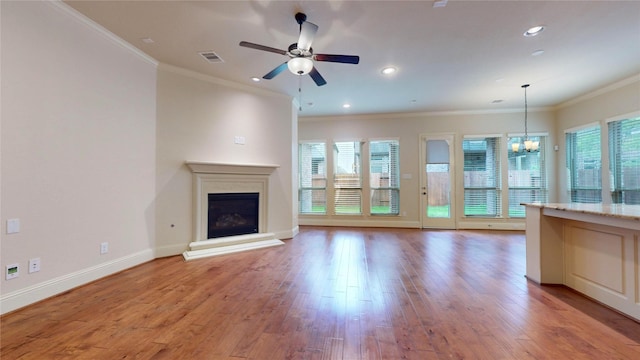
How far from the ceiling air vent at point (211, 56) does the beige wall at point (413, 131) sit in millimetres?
3417

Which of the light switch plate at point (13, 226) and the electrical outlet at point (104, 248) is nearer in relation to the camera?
the light switch plate at point (13, 226)

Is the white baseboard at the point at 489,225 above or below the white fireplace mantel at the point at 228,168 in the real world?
below

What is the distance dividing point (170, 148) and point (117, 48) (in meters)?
1.43

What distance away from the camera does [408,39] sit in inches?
125

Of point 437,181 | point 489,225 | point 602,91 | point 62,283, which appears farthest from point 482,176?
point 62,283

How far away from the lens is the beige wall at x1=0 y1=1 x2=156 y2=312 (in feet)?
7.62

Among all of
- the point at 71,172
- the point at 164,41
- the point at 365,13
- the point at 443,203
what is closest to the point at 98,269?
the point at 71,172

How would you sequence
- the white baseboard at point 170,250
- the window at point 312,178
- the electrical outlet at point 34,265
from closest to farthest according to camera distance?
the electrical outlet at point 34,265, the white baseboard at point 170,250, the window at point 312,178

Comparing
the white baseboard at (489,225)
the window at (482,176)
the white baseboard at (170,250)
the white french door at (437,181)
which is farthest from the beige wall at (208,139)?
the window at (482,176)

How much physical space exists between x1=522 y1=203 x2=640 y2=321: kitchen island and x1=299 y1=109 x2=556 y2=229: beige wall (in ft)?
11.3

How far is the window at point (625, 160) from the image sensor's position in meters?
4.43

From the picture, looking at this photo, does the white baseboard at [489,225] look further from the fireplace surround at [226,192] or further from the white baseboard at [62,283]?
the white baseboard at [62,283]

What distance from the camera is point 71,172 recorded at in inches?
109

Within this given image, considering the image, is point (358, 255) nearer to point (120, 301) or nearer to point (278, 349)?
point (278, 349)
